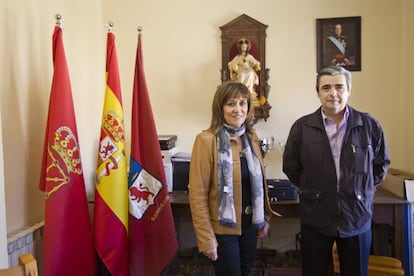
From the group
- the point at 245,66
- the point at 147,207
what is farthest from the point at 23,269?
the point at 245,66

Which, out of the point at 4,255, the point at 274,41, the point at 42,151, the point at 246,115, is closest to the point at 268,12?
the point at 274,41

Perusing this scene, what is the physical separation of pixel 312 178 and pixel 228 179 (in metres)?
0.39

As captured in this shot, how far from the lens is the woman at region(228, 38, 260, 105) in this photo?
7.58ft

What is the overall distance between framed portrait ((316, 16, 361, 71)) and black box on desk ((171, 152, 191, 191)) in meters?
1.20

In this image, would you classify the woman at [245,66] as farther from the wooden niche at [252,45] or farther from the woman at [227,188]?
the woman at [227,188]

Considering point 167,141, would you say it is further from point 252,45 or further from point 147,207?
point 252,45

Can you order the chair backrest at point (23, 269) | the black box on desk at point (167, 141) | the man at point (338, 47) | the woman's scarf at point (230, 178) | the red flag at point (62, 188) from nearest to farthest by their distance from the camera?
1. the chair backrest at point (23, 269)
2. the woman's scarf at point (230, 178)
3. the red flag at point (62, 188)
4. the black box on desk at point (167, 141)
5. the man at point (338, 47)

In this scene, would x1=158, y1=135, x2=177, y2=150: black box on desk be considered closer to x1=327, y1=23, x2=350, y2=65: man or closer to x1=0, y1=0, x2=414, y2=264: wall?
x1=0, y1=0, x2=414, y2=264: wall

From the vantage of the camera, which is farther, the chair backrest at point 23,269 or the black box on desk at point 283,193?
the black box on desk at point 283,193

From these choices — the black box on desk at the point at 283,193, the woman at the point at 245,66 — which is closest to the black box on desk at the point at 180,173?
the black box on desk at the point at 283,193

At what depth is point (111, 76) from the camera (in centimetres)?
183

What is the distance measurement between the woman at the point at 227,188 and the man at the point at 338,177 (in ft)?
0.81

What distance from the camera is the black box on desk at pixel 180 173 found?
86.9 inches

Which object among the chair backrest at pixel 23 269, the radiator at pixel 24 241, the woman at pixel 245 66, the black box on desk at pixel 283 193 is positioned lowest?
the radiator at pixel 24 241
